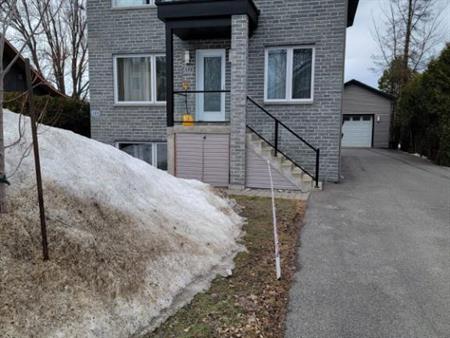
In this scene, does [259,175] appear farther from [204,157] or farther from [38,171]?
[38,171]

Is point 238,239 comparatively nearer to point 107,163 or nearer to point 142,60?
point 107,163

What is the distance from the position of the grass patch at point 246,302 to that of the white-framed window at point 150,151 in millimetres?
6839

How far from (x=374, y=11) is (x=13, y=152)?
3086 cm

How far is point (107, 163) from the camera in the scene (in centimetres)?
527

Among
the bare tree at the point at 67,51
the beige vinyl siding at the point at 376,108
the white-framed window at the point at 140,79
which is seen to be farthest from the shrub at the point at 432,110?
the bare tree at the point at 67,51

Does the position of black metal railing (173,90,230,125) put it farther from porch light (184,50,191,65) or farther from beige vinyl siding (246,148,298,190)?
beige vinyl siding (246,148,298,190)

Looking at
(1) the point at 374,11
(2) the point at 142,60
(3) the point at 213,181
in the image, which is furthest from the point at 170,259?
(1) the point at 374,11

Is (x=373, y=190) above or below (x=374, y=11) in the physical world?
below

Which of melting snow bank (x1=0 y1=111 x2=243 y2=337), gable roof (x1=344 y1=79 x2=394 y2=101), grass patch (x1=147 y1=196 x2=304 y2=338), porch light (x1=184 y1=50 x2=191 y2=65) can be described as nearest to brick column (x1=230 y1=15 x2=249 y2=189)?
porch light (x1=184 y1=50 x2=191 y2=65)

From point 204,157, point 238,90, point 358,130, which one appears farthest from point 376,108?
point 204,157

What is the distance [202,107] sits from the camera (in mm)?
11523

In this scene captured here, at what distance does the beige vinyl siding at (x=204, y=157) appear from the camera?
9641 millimetres

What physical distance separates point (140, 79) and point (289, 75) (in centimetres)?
477

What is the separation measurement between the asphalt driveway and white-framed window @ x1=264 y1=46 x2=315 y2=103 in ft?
10.2
